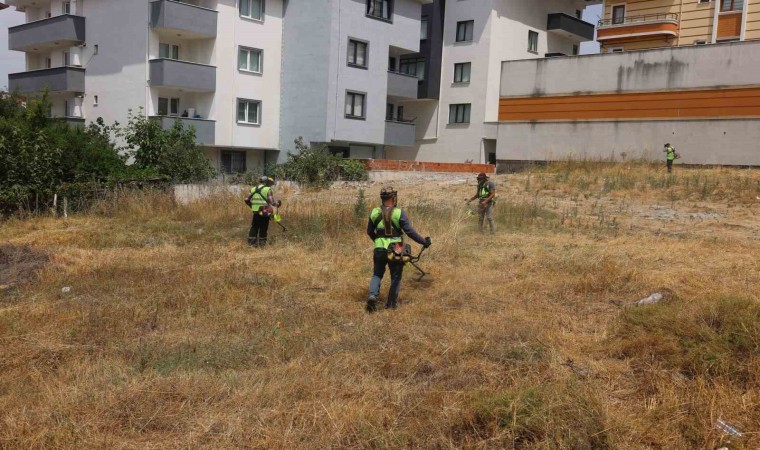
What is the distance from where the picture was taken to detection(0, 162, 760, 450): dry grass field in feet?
14.2

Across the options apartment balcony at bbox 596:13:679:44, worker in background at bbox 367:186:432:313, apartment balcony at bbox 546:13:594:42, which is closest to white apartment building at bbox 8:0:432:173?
apartment balcony at bbox 546:13:594:42

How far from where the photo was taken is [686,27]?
1293 inches

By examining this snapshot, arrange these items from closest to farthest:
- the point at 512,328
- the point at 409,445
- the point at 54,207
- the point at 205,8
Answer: the point at 409,445 < the point at 512,328 < the point at 54,207 < the point at 205,8

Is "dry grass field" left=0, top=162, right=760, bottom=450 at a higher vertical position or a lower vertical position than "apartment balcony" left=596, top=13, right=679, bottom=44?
lower

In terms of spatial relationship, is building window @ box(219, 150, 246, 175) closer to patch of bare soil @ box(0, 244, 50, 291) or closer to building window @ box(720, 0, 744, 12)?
patch of bare soil @ box(0, 244, 50, 291)

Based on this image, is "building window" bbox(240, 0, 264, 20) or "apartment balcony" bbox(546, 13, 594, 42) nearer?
"building window" bbox(240, 0, 264, 20)

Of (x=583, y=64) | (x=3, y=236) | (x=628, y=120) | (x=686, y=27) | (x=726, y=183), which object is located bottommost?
(x=3, y=236)

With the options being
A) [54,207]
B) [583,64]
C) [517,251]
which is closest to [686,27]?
[583,64]

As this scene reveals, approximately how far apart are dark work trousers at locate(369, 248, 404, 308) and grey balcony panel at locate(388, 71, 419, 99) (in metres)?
25.7

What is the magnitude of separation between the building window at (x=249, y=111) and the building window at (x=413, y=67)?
1031 centimetres

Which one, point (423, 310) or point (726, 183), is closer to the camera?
point (423, 310)

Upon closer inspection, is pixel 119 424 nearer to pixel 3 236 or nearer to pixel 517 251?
pixel 517 251

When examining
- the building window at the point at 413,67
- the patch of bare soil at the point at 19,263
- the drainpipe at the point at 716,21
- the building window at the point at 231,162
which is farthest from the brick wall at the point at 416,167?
the patch of bare soil at the point at 19,263

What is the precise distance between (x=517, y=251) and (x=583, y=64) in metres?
19.7
